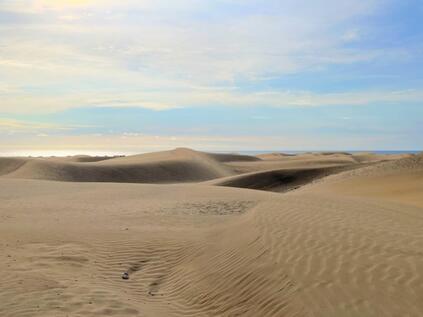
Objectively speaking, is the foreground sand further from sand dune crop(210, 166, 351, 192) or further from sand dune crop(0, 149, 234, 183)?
sand dune crop(0, 149, 234, 183)

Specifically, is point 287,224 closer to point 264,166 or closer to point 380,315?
point 380,315

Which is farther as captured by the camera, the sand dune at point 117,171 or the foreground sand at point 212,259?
the sand dune at point 117,171

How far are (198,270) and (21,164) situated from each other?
41416 mm

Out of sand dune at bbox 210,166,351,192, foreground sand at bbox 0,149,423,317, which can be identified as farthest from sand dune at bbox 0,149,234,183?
foreground sand at bbox 0,149,423,317

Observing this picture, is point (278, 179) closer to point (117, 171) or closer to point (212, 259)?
point (117, 171)

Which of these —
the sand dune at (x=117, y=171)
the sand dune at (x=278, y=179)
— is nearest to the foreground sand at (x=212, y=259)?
the sand dune at (x=278, y=179)

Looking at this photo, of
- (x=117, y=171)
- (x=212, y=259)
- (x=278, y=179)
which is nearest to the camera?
(x=212, y=259)

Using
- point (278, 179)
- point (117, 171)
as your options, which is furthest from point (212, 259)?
point (117, 171)

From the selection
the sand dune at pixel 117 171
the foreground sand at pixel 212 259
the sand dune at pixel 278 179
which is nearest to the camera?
the foreground sand at pixel 212 259

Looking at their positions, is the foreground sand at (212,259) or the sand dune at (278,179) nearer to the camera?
the foreground sand at (212,259)

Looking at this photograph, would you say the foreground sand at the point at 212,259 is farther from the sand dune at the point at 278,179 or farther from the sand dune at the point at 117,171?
the sand dune at the point at 117,171

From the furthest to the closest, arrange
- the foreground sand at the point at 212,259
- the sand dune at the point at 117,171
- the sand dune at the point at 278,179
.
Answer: the sand dune at the point at 117,171, the sand dune at the point at 278,179, the foreground sand at the point at 212,259

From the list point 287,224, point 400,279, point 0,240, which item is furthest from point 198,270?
point 0,240

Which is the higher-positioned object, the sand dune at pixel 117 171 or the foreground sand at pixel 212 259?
the sand dune at pixel 117 171
